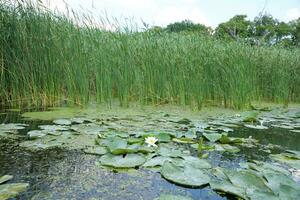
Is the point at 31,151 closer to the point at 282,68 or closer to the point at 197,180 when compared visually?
the point at 197,180

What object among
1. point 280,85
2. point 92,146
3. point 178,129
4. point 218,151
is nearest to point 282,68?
point 280,85

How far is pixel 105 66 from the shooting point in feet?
10.8

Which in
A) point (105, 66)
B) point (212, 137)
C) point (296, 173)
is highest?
point (105, 66)

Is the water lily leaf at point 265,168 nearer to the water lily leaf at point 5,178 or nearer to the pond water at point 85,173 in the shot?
the pond water at point 85,173

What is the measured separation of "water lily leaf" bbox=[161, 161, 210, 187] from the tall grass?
2.01 meters

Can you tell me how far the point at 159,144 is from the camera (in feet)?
6.07

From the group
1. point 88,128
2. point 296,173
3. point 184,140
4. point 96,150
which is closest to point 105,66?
point 88,128

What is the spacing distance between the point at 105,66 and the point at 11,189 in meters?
2.30

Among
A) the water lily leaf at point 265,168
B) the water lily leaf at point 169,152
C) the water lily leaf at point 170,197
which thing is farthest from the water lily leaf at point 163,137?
the water lily leaf at point 170,197

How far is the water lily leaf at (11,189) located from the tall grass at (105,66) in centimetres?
184

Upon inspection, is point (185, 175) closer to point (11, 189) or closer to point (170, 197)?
point (170, 197)

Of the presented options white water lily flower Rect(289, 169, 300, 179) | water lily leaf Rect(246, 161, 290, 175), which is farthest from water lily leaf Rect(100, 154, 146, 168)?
white water lily flower Rect(289, 169, 300, 179)

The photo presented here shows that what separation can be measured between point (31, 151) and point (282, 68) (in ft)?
14.0

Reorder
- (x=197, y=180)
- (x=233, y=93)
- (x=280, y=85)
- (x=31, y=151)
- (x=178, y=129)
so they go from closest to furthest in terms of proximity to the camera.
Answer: (x=197, y=180)
(x=31, y=151)
(x=178, y=129)
(x=233, y=93)
(x=280, y=85)
